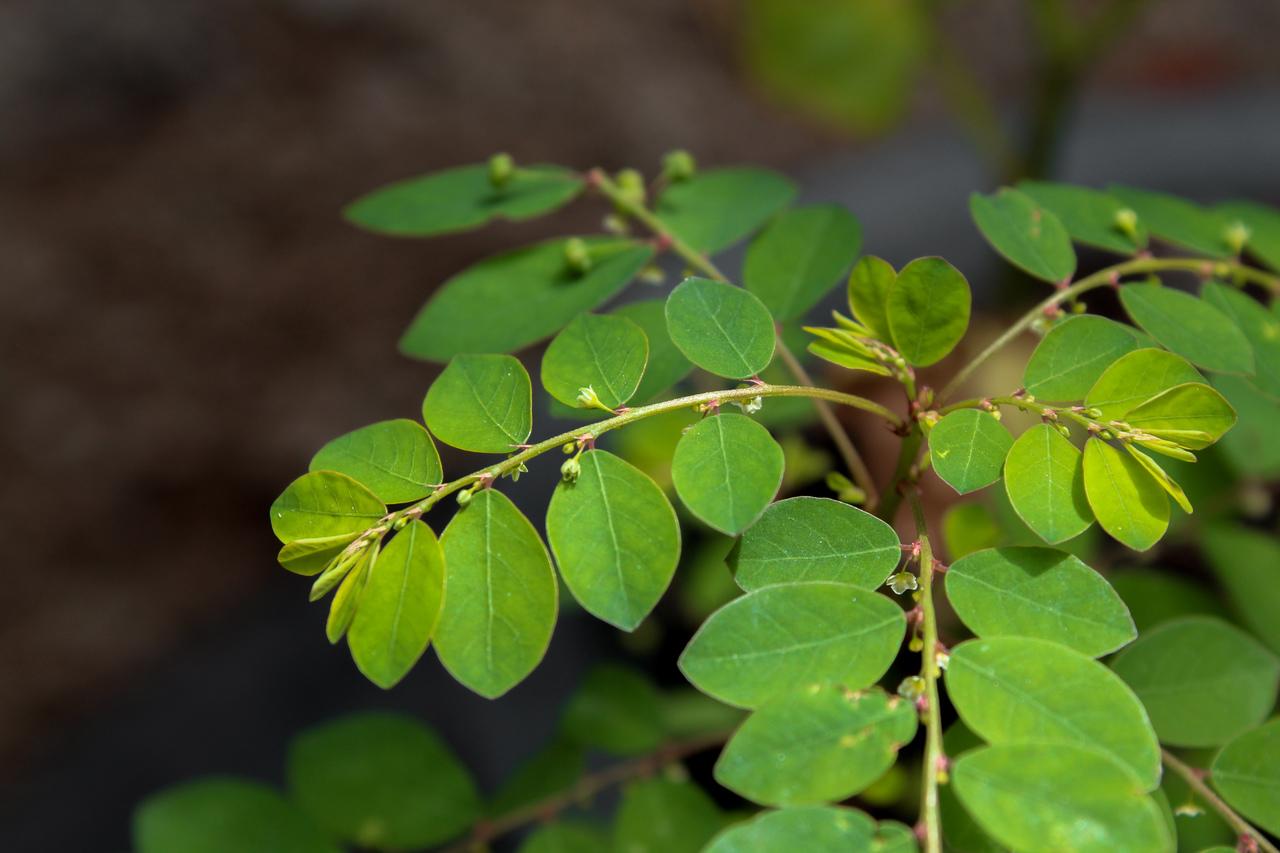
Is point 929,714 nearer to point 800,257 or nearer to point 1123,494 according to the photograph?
point 1123,494

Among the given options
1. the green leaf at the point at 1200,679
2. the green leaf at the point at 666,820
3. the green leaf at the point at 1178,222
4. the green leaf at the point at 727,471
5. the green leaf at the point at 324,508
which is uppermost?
the green leaf at the point at 1178,222

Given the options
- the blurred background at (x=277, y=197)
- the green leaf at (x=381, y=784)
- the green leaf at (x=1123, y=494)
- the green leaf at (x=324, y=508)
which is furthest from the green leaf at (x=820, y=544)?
the blurred background at (x=277, y=197)

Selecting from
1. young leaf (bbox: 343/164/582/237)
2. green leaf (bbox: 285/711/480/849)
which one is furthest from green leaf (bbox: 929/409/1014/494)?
green leaf (bbox: 285/711/480/849)

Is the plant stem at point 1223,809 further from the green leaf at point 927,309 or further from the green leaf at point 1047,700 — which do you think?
the green leaf at point 927,309

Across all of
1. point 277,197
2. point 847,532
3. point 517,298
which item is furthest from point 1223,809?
point 277,197

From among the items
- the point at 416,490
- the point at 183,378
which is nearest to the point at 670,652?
the point at 416,490

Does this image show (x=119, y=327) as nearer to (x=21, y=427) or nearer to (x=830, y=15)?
(x=21, y=427)
